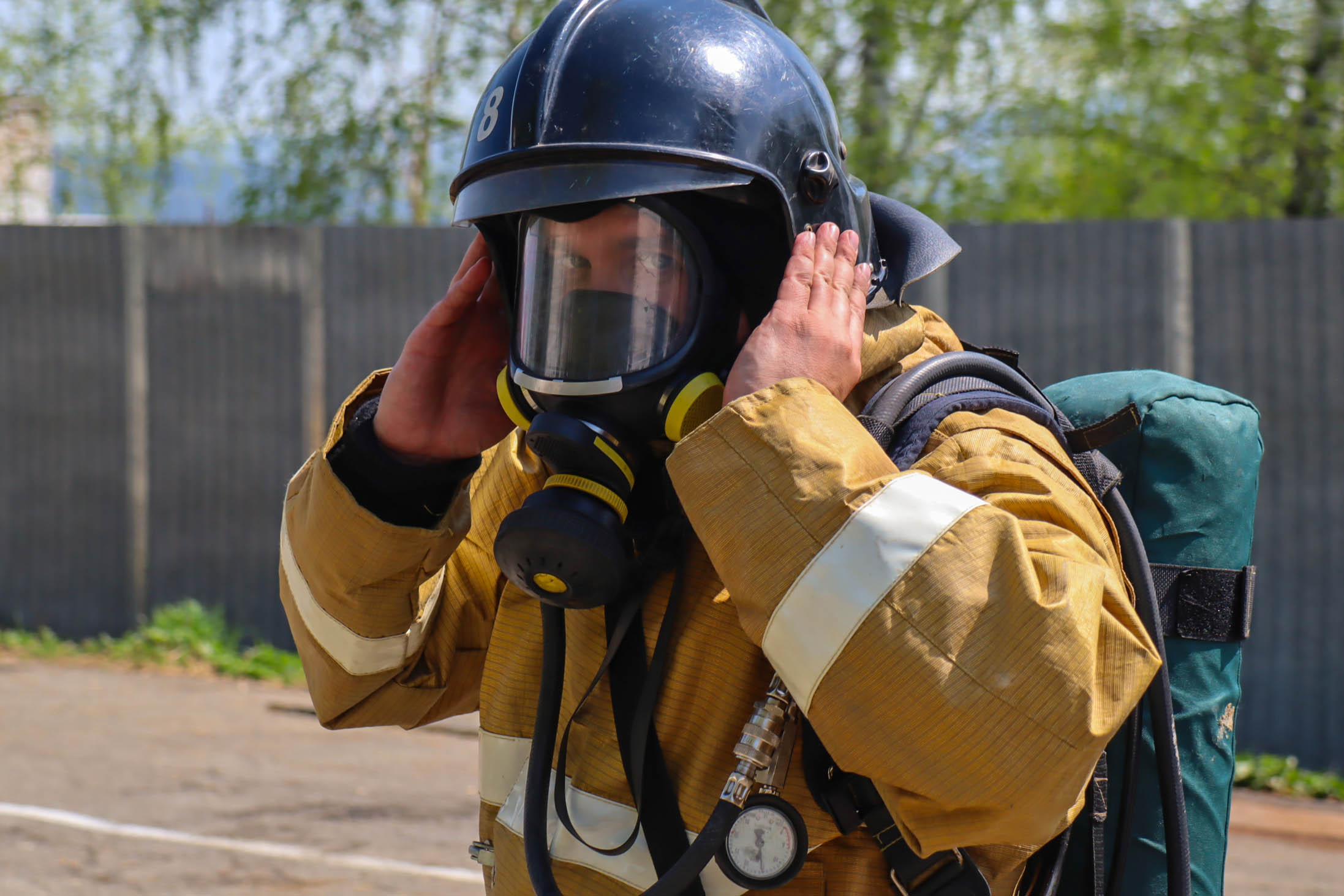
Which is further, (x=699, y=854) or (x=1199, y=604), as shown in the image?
(x=1199, y=604)

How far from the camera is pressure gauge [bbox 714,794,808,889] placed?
1483mm

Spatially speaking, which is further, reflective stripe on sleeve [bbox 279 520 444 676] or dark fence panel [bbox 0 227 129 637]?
dark fence panel [bbox 0 227 129 637]

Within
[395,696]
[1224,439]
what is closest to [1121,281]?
[1224,439]

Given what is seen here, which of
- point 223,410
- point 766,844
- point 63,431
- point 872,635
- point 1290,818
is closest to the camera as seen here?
point 872,635

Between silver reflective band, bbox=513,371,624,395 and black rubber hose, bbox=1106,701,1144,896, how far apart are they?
2.78 ft

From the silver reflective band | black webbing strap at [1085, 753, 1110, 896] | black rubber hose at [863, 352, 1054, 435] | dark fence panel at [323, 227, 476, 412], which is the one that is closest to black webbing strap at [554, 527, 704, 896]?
the silver reflective band

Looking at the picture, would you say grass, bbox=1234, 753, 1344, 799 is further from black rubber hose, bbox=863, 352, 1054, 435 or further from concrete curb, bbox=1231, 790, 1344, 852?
black rubber hose, bbox=863, 352, 1054, 435

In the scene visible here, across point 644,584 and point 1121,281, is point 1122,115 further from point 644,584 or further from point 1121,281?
point 644,584

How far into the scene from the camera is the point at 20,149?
1213cm

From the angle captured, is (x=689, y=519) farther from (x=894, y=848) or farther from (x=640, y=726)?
(x=894, y=848)

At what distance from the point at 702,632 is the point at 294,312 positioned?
269 inches

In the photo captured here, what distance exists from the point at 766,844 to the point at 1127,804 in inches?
23.4

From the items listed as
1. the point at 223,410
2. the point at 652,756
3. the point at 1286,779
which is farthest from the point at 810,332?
the point at 223,410

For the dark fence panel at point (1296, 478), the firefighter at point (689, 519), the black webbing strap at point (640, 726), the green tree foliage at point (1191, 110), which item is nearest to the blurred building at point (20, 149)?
the green tree foliage at point (1191, 110)
